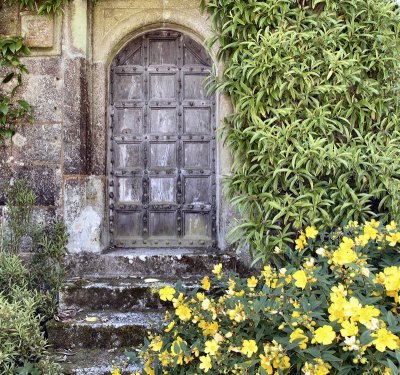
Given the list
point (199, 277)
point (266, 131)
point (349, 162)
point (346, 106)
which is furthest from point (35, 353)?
point (346, 106)

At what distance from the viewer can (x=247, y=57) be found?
3.61 m

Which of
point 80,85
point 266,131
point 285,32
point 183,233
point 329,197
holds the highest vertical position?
point 285,32

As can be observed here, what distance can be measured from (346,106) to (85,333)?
2.53m

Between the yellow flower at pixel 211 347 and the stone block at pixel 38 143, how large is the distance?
2.39 metres

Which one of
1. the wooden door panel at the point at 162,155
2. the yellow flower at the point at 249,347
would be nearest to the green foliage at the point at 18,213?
the wooden door panel at the point at 162,155

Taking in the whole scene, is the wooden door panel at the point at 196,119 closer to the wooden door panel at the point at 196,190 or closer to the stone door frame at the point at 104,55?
the stone door frame at the point at 104,55

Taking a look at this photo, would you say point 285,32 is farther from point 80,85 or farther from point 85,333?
point 85,333

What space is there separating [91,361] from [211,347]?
4.09 ft

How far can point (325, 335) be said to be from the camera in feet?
5.79

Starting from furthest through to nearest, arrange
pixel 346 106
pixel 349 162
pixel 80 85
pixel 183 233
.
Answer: pixel 183 233 < pixel 80 85 < pixel 346 106 < pixel 349 162

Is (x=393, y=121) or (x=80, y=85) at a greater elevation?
(x=80, y=85)

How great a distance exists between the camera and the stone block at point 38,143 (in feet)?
12.7

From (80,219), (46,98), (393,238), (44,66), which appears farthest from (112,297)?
(393,238)

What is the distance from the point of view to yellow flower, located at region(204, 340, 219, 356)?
6.61 feet
